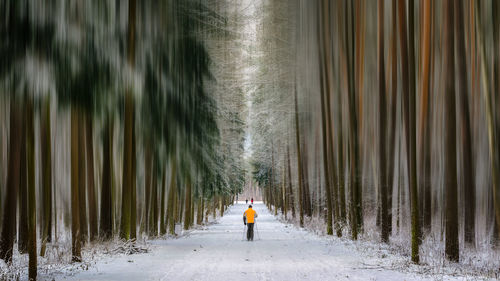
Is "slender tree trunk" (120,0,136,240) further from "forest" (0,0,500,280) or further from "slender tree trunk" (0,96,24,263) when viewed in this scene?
"slender tree trunk" (0,96,24,263)

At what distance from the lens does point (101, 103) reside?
1623cm

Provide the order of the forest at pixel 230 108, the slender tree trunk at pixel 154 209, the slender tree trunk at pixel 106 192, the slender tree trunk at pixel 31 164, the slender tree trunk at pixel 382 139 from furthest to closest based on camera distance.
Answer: the slender tree trunk at pixel 154 209 < the slender tree trunk at pixel 382 139 < the slender tree trunk at pixel 106 192 < the forest at pixel 230 108 < the slender tree trunk at pixel 31 164

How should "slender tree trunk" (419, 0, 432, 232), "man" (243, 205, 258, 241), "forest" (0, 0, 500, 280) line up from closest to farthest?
1. "forest" (0, 0, 500, 280)
2. "slender tree trunk" (419, 0, 432, 232)
3. "man" (243, 205, 258, 241)

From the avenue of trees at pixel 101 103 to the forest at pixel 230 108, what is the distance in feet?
0.17

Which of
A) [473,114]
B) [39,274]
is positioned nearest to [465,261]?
[473,114]

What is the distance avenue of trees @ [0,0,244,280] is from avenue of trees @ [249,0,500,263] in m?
4.43

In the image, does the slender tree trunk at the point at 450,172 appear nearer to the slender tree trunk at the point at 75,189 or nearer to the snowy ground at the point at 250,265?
the snowy ground at the point at 250,265

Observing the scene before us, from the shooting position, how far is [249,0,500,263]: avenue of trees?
15.4 m

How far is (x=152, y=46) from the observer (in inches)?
872

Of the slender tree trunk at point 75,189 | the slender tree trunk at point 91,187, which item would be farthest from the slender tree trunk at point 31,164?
the slender tree trunk at point 91,187

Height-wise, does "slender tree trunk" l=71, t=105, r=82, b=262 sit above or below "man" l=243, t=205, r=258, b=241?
above

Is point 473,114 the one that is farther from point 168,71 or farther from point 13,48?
point 13,48

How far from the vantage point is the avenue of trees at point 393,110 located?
15359 millimetres

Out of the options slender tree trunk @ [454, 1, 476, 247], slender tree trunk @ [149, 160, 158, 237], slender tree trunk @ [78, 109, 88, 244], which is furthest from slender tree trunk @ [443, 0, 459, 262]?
slender tree trunk @ [149, 160, 158, 237]
